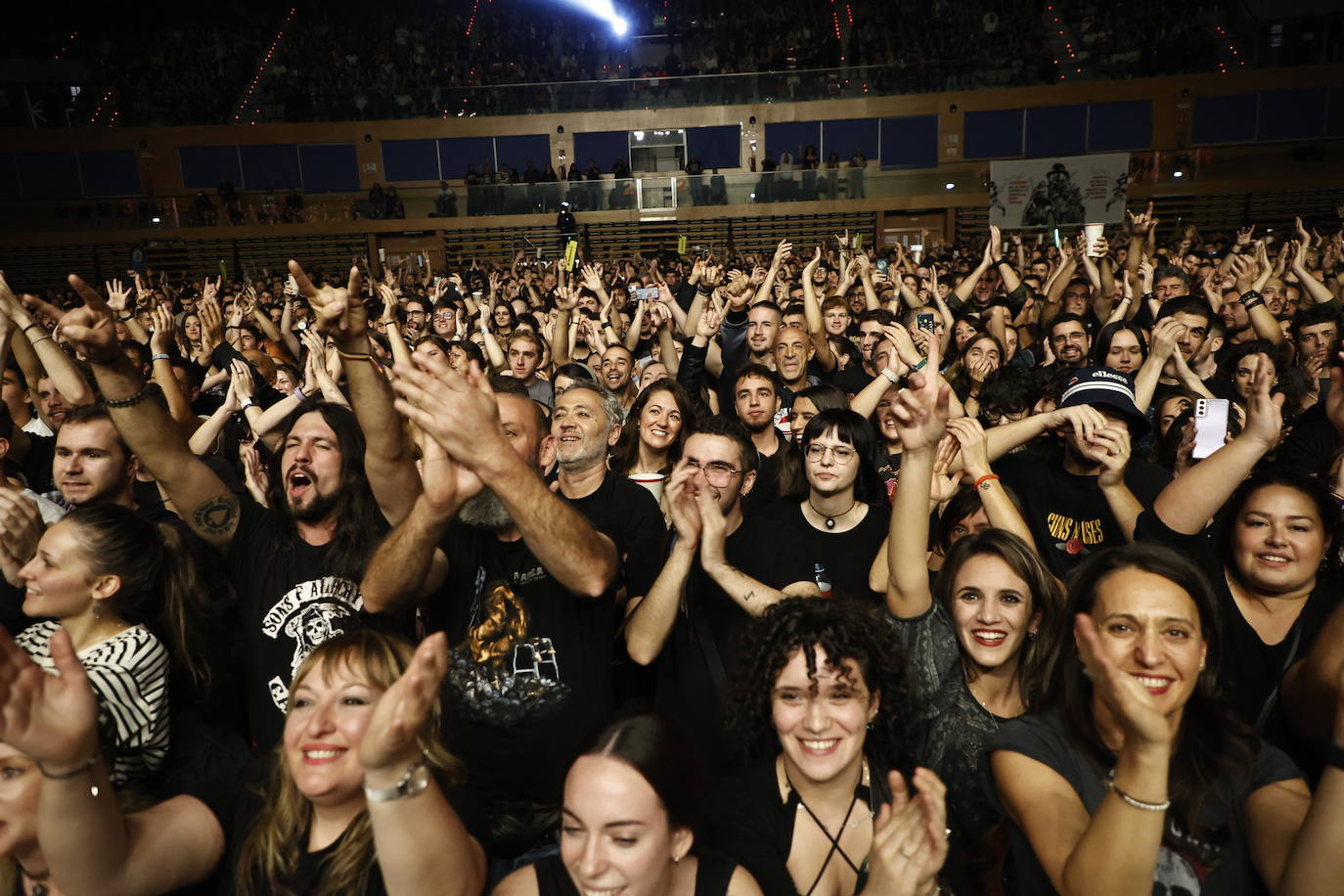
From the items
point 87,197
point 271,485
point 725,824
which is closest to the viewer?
point 725,824

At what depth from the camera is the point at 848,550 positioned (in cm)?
328

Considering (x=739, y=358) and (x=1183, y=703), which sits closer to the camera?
(x=1183, y=703)

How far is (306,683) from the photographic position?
6.54 feet

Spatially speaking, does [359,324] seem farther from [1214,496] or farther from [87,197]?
[87,197]

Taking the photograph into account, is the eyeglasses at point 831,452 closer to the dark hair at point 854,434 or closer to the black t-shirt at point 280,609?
the dark hair at point 854,434

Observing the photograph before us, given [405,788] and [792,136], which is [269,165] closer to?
[792,136]

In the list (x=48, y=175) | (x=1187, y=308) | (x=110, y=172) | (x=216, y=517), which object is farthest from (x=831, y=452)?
(x=48, y=175)

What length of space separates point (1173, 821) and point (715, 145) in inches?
957

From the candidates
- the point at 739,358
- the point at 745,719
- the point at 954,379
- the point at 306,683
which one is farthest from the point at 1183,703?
the point at 739,358

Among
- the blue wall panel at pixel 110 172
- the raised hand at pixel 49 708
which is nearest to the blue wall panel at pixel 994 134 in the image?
the blue wall panel at pixel 110 172

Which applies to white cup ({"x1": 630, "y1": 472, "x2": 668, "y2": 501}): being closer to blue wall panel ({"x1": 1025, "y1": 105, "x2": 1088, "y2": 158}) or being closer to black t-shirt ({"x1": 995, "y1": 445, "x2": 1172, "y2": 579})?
black t-shirt ({"x1": 995, "y1": 445, "x2": 1172, "y2": 579})

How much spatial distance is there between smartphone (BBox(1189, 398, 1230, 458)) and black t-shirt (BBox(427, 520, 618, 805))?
95.2 inches

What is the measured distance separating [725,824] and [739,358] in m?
4.74

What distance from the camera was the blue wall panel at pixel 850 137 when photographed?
24.1 meters
